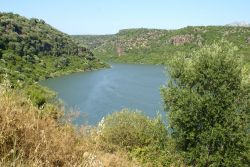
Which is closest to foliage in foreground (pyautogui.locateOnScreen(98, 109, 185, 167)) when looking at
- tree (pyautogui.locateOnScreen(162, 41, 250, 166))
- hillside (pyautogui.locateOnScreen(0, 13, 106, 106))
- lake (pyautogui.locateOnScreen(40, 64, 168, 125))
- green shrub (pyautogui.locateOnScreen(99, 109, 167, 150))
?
green shrub (pyautogui.locateOnScreen(99, 109, 167, 150))

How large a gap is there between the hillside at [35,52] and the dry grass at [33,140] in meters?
110

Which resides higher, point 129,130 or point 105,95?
point 129,130

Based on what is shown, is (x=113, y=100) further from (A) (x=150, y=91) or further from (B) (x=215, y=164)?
(B) (x=215, y=164)

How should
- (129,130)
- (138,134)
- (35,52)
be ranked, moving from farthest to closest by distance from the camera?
(35,52)
(129,130)
(138,134)

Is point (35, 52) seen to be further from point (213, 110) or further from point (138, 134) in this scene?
point (213, 110)

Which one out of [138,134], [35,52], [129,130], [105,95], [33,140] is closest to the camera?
[33,140]

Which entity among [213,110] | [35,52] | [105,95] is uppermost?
[213,110]

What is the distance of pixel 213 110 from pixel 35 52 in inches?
6046

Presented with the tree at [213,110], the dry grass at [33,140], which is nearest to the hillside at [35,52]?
the tree at [213,110]

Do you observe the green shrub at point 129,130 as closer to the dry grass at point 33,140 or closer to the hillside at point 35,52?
the dry grass at point 33,140

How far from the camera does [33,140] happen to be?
5785 mm

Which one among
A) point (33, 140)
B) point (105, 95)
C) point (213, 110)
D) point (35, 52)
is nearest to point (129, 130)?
point (213, 110)

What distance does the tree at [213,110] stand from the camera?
21734mm

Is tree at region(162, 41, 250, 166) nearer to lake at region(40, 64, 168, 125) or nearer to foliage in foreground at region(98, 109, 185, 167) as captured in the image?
foliage in foreground at region(98, 109, 185, 167)
